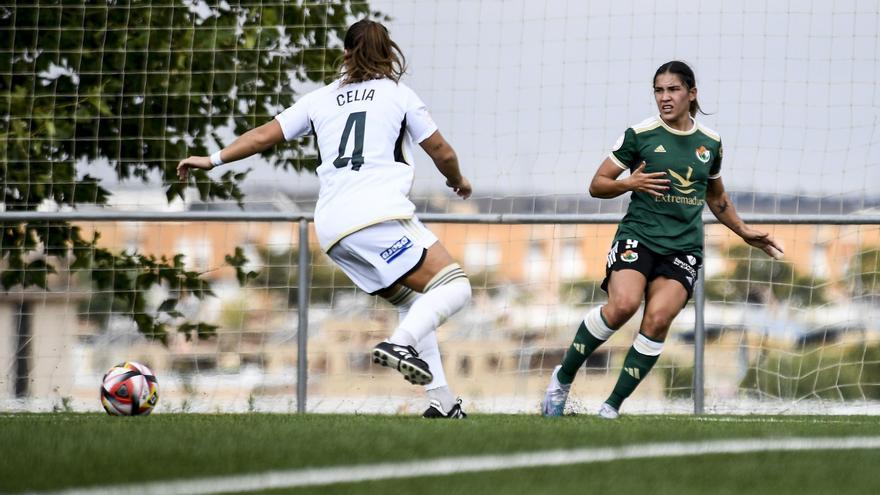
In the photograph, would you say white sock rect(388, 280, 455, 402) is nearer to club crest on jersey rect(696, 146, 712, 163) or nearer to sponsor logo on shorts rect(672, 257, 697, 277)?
sponsor logo on shorts rect(672, 257, 697, 277)

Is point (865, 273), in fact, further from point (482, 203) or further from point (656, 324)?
point (656, 324)

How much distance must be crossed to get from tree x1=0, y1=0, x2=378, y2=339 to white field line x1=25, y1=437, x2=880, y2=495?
6136 millimetres

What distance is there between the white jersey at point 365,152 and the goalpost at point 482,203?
8.20ft

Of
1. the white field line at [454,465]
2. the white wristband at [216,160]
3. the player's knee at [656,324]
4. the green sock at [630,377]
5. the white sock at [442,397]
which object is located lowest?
the white sock at [442,397]

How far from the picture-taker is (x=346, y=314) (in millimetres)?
9469

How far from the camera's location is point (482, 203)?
392 inches

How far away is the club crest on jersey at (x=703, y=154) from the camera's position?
6.97m

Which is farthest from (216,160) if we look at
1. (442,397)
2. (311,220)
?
(311,220)

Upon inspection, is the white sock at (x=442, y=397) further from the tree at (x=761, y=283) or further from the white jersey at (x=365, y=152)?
the tree at (x=761, y=283)

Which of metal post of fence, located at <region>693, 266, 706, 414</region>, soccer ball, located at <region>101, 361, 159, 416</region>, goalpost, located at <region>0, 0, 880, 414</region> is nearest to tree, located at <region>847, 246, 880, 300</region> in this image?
goalpost, located at <region>0, 0, 880, 414</region>

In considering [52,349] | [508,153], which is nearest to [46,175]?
[52,349]

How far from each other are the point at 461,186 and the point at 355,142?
586mm

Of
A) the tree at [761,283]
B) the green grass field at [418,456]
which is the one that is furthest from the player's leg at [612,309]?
the tree at [761,283]

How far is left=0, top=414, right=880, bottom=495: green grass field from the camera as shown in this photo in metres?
3.71
